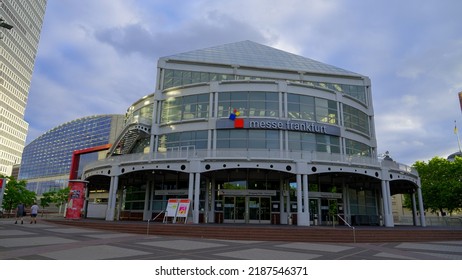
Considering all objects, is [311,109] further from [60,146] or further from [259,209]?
[60,146]

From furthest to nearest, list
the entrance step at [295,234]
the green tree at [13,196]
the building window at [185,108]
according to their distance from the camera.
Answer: the green tree at [13,196]
the building window at [185,108]
the entrance step at [295,234]

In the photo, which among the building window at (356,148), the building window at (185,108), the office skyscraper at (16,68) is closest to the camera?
the building window at (185,108)

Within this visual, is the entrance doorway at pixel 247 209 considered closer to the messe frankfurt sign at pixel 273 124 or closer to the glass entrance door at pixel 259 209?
the glass entrance door at pixel 259 209

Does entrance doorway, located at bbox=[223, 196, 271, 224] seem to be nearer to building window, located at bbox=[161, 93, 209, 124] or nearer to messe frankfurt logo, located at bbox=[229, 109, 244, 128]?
messe frankfurt logo, located at bbox=[229, 109, 244, 128]

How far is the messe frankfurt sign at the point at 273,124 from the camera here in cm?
2795

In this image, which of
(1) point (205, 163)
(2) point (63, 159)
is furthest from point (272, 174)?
(2) point (63, 159)

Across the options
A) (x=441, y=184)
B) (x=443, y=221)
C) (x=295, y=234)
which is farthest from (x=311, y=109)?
(x=441, y=184)

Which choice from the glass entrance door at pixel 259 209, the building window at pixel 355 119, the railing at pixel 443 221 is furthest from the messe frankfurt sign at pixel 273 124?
the railing at pixel 443 221

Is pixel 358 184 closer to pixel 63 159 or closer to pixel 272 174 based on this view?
pixel 272 174

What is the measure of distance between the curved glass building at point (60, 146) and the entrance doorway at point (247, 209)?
3411 inches

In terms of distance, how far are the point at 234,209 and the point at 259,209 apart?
230cm

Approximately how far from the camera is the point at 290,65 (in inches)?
1395

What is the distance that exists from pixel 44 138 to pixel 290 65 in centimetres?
14570

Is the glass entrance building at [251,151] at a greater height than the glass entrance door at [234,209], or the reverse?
the glass entrance building at [251,151]
